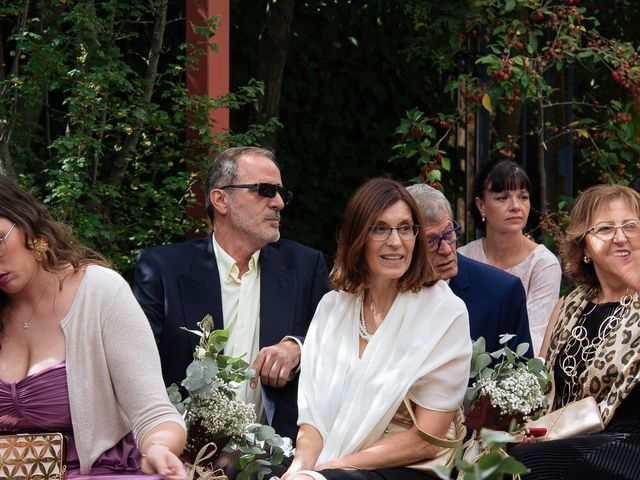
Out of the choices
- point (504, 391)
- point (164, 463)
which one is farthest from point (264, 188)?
point (164, 463)

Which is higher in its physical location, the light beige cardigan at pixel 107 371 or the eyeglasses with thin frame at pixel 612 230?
the eyeglasses with thin frame at pixel 612 230

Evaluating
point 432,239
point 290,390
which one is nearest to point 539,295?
point 432,239

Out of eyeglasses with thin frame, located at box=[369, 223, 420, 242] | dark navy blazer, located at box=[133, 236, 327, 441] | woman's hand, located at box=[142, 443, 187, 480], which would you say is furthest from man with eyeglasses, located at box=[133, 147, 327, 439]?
woman's hand, located at box=[142, 443, 187, 480]

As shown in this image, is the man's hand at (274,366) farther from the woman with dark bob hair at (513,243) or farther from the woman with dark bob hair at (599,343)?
the woman with dark bob hair at (513,243)

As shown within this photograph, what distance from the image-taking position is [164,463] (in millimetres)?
2943

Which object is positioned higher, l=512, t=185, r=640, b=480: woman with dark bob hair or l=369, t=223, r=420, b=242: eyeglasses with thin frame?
l=369, t=223, r=420, b=242: eyeglasses with thin frame

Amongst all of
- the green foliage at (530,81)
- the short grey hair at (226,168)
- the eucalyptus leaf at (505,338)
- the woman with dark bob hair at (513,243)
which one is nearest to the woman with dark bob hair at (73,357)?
the eucalyptus leaf at (505,338)

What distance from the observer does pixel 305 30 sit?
738cm

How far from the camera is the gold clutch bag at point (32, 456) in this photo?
288 centimetres

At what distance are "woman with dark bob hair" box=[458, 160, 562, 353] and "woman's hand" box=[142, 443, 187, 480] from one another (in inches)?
102

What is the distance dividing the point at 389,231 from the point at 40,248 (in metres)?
1.22

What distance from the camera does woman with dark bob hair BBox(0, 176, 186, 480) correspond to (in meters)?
3.14

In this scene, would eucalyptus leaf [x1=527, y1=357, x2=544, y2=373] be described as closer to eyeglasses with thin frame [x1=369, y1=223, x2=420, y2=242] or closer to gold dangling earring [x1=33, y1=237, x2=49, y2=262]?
eyeglasses with thin frame [x1=369, y1=223, x2=420, y2=242]

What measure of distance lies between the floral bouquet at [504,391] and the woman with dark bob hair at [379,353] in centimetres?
12
